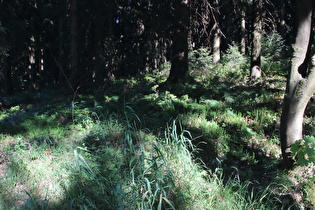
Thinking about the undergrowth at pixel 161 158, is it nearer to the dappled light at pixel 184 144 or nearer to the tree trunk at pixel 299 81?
the dappled light at pixel 184 144

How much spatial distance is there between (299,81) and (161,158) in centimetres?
227

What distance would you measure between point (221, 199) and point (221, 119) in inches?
118

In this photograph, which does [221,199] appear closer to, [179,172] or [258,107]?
[179,172]

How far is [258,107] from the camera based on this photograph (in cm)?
600

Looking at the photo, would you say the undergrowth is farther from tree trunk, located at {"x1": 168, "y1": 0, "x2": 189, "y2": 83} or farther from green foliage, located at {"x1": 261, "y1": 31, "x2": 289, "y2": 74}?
green foliage, located at {"x1": 261, "y1": 31, "x2": 289, "y2": 74}

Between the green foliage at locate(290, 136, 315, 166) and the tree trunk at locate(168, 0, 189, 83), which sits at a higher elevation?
the tree trunk at locate(168, 0, 189, 83)

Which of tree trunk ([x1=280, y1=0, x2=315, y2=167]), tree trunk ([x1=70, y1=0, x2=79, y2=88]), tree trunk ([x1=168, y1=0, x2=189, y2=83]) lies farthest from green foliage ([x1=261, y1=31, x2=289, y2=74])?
tree trunk ([x1=70, y1=0, x2=79, y2=88])

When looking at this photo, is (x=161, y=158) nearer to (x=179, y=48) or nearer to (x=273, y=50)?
(x=179, y=48)

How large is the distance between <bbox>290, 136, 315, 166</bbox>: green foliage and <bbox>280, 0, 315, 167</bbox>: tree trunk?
0.83 ft

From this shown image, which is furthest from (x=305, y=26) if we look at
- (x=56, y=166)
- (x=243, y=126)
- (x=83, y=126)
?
(x=83, y=126)

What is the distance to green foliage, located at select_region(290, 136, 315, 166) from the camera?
3268mm

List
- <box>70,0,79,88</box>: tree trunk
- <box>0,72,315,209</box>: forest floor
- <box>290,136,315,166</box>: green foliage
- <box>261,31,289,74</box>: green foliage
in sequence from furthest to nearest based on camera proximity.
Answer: <box>261,31,289,74</box>: green foliage → <box>70,0,79,88</box>: tree trunk → <box>290,136,315,166</box>: green foliage → <box>0,72,315,209</box>: forest floor

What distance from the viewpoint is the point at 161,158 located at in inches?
132

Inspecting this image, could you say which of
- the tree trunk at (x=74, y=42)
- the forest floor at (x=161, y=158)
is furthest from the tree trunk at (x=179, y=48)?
the tree trunk at (x=74, y=42)
